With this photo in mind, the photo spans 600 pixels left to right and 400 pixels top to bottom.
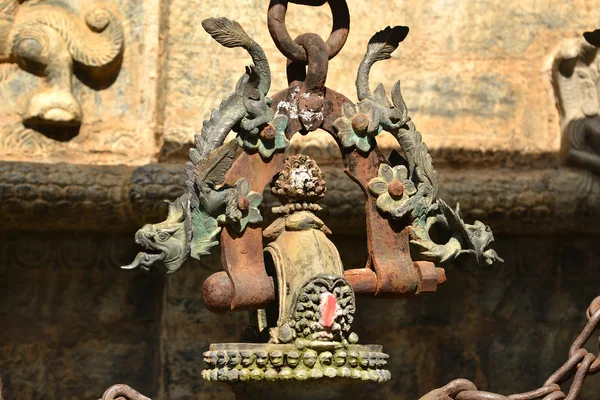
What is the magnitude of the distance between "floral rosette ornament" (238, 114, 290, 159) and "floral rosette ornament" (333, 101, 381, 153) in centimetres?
9

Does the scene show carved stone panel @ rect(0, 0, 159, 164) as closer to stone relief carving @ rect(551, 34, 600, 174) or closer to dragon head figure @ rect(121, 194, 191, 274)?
stone relief carving @ rect(551, 34, 600, 174)

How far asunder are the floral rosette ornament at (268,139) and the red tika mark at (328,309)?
0.78 feet

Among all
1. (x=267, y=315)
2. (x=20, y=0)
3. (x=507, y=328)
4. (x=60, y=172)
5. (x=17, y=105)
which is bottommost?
(x=267, y=315)

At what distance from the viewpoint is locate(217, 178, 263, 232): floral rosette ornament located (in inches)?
74.1

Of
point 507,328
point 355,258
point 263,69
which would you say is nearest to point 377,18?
point 355,258

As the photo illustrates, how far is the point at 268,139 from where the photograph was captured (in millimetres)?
1927

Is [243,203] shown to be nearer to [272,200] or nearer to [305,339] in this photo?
[305,339]

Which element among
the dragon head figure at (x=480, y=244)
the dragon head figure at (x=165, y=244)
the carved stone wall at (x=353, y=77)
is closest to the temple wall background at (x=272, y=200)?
the carved stone wall at (x=353, y=77)

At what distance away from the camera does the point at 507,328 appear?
3.15 m

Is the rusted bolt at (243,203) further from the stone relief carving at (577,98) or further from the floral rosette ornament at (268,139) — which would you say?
the stone relief carving at (577,98)

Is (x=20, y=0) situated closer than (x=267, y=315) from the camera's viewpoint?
No

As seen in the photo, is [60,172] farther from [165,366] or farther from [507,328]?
[507,328]

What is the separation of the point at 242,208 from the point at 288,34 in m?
0.28

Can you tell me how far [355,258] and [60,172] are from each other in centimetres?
70
